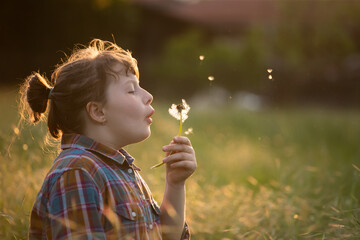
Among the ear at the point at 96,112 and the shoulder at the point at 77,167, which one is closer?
the shoulder at the point at 77,167

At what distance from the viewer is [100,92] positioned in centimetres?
147

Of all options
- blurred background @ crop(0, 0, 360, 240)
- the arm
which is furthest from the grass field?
the arm

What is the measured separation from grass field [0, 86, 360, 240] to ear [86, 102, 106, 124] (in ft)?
2.05

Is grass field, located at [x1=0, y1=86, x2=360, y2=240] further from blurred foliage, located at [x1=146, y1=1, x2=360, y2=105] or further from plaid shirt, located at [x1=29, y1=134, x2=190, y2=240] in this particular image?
blurred foliage, located at [x1=146, y1=1, x2=360, y2=105]

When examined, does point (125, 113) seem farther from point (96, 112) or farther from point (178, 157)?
point (178, 157)

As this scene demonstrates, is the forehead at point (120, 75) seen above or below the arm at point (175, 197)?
above

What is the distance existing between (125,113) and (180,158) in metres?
0.28

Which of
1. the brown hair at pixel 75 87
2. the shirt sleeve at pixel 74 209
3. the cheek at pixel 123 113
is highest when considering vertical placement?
the brown hair at pixel 75 87

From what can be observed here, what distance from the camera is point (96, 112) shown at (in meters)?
1.46

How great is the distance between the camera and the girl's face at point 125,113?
1.46 meters

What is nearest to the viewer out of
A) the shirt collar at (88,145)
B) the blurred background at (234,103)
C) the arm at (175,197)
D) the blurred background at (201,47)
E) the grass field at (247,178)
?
the shirt collar at (88,145)

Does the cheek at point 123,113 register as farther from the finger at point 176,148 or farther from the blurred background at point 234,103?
the blurred background at point 234,103

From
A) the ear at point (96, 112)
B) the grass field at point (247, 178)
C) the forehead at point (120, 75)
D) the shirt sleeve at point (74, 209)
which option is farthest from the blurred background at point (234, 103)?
the shirt sleeve at point (74, 209)

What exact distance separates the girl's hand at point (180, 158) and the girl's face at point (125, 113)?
123mm
